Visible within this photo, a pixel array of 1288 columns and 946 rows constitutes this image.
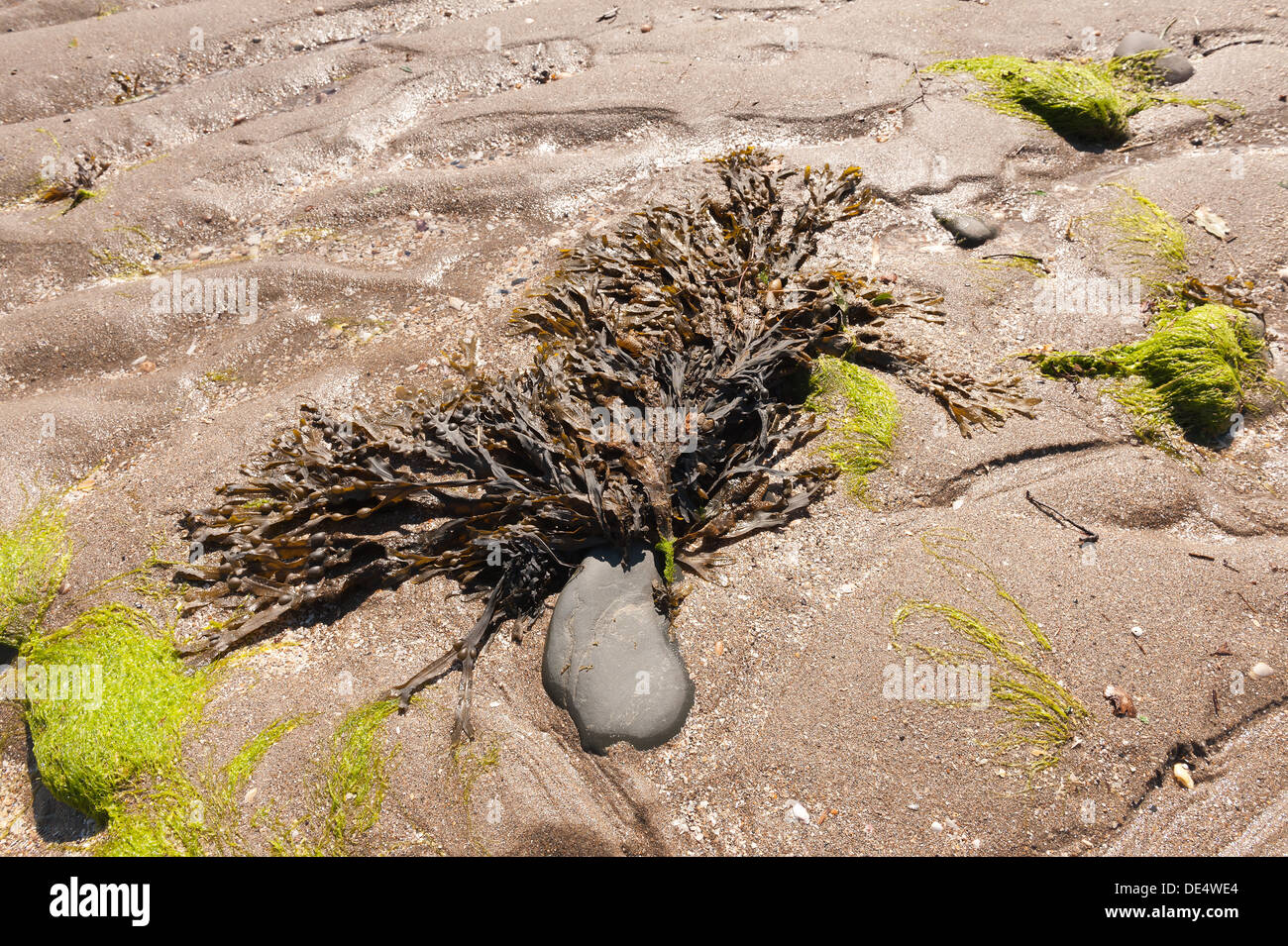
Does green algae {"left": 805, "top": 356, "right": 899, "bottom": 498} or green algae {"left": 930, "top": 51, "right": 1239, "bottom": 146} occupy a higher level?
green algae {"left": 930, "top": 51, "right": 1239, "bottom": 146}

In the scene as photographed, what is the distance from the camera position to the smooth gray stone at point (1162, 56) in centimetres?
436

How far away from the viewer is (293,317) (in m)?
3.73

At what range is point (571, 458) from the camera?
2.83 meters

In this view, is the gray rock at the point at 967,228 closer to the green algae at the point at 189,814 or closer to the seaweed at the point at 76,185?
the green algae at the point at 189,814

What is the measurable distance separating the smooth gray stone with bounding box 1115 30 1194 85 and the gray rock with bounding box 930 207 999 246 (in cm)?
182

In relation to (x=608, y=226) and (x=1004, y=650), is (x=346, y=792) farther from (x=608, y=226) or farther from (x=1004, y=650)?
(x=608, y=226)

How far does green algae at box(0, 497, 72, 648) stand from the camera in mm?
2791

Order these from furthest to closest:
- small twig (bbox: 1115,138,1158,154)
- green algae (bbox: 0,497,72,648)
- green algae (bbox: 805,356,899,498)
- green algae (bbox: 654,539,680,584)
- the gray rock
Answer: small twig (bbox: 1115,138,1158,154), the gray rock, green algae (bbox: 805,356,899,498), green algae (bbox: 0,497,72,648), green algae (bbox: 654,539,680,584)

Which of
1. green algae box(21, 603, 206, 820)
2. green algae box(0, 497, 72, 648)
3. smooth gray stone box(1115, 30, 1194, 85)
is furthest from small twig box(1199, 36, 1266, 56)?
green algae box(0, 497, 72, 648)

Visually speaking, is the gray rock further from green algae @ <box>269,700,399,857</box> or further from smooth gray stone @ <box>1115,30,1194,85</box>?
green algae @ <box>269,700,399,857</box>

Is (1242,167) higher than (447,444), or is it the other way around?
(1242,167)

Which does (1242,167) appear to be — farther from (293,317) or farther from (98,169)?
(98,169)
